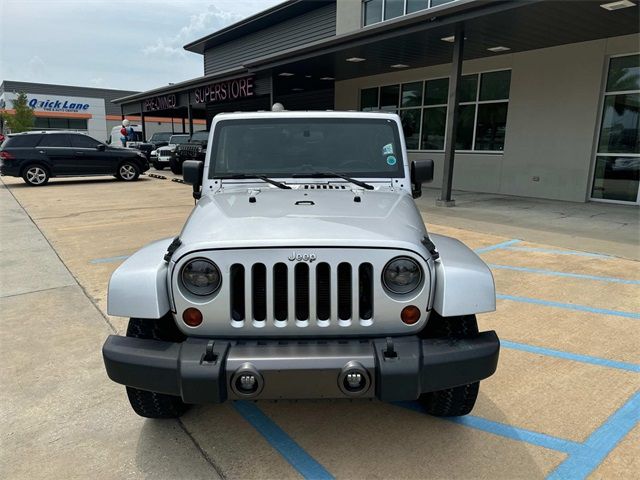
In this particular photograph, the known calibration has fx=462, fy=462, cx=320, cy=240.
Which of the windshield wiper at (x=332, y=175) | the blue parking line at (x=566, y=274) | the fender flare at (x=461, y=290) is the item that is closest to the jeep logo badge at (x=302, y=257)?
the fender flare at (x=461, y=290)

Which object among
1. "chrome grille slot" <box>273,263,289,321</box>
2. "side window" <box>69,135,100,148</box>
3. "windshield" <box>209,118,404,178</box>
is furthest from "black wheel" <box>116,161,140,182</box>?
"chrome grille slot" <box>273,263,289,321</box>

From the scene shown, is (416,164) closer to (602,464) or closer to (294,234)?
(294,234)

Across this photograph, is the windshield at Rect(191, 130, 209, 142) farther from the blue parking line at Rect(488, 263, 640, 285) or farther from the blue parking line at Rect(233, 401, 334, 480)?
the blue parking line at Rect(233, 401, 334, 480)

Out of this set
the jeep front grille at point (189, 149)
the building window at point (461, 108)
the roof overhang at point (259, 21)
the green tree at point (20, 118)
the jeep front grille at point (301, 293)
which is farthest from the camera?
the green tree at point (20, 118)

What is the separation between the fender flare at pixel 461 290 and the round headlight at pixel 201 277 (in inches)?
41.8

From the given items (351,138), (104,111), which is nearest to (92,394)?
(351,138)

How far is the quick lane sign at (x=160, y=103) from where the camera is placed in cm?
2405

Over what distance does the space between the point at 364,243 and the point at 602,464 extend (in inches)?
64.6

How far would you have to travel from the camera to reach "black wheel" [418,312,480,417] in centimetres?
235

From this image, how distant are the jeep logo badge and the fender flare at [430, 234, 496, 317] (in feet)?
2.08

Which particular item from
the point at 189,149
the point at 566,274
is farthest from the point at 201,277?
the point at 189,149

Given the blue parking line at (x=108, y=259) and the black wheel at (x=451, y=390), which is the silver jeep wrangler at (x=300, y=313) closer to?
the black wheel at (x=451, y=390)

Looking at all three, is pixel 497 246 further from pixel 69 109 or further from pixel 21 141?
pixel 69 109

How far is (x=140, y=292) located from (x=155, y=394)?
2.18 ft
